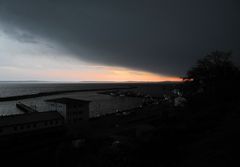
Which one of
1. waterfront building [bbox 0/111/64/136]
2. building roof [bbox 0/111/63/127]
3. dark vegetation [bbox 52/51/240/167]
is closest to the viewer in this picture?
dark vegetation [bbox 52/51/240/167]

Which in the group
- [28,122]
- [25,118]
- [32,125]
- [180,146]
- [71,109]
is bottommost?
[32,125]

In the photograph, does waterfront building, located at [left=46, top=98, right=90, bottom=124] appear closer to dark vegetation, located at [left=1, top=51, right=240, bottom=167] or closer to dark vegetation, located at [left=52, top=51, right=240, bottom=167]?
dark vegetation, located at [left=1, top=51, right=240, bottom=167]

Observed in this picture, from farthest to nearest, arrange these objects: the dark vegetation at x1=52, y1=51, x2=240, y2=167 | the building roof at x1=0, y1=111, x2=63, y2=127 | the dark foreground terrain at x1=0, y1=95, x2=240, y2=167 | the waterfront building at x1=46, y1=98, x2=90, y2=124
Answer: the waterfront building at x1=46, y1=98, x2=90, y2=124 → the building roof at x1=0, y1=111, x2=63, y2=127 → the dark foreground terrain at x1=0, y1=95, x2=240, y2=167 → the dark vegetation at x1=52, y1=51, x2=240, y2=167

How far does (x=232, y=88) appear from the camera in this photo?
2328 centimetres

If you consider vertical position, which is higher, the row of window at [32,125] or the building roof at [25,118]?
the building roof at [25,118]

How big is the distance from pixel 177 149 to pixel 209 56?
3134 cm

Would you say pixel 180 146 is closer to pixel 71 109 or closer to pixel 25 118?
pixel 25 118

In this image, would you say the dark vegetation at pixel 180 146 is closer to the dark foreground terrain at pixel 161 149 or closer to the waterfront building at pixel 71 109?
the dark foreground terrain at pixel 161 149

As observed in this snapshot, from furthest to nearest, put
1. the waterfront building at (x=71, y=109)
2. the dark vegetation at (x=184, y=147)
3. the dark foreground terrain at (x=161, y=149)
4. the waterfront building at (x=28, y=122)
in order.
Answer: the waterfront building at (x=71, y=109) < the waterfront building at (x=28, y=122) < the dark foreground terrain at (x=161, y=149) < the dark vegetation at (x=184, y=147)

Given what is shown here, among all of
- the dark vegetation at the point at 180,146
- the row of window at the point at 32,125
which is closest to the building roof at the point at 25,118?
the row of window at the point at 32,125

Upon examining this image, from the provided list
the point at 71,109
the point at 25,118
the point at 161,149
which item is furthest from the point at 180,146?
the point at 71,109

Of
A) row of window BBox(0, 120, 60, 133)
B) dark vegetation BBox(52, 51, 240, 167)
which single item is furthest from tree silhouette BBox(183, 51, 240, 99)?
row of window BBox(0, 120, 60, 133)

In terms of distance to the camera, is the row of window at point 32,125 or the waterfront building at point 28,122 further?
the row of window at point 32,125

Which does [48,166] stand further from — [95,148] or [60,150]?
[95,148]
